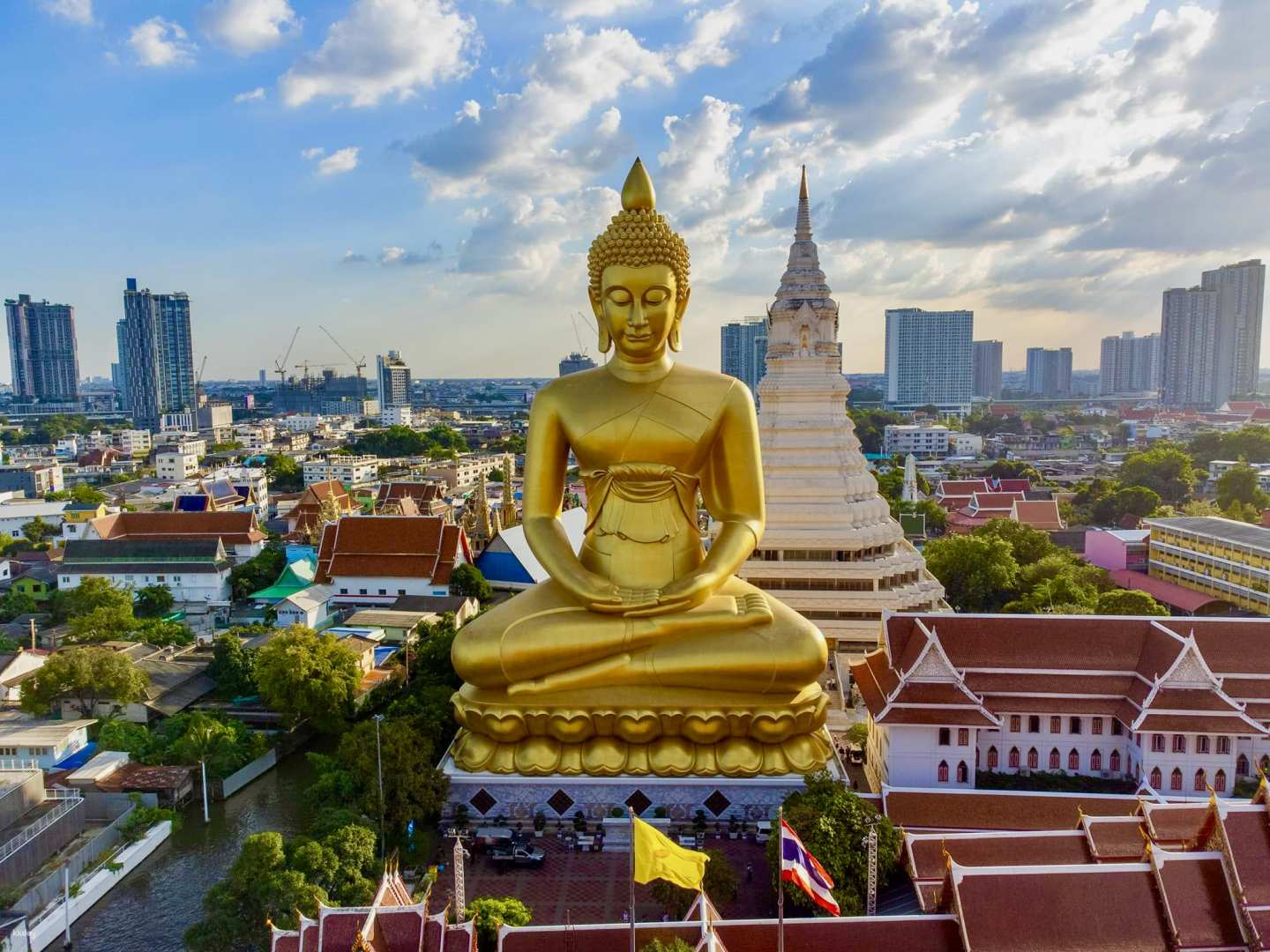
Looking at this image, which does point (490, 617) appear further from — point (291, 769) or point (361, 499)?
point (361, 499)

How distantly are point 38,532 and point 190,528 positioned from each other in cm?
1007

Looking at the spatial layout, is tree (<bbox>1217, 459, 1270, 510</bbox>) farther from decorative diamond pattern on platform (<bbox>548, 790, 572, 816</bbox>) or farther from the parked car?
the parked car

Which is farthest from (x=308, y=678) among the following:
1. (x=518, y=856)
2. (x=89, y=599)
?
(x=89, y=599)

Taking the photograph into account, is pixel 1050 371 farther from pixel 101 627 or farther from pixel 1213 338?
pixel 101 627

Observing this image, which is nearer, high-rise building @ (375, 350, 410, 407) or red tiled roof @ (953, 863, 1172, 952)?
red tiled roof @ (953, 863, 1172, 952)

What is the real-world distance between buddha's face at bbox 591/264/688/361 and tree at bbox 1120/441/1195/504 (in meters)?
43.5

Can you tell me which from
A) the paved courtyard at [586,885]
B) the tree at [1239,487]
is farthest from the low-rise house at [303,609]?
the tree at [1239,487]

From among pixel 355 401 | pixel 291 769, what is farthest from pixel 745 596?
pixel 355 401

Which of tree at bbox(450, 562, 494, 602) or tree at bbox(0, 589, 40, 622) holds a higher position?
tree at bbox(450, 562, 494, 602)

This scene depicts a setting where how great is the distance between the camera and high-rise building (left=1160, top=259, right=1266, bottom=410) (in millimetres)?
104688

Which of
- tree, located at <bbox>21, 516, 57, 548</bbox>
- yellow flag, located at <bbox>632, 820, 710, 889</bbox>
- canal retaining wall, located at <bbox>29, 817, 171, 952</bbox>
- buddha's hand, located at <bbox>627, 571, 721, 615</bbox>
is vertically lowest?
canal retaining wall, located at <bbox>29, 817, 171, 952</bbox>

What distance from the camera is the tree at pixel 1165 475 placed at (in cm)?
4606

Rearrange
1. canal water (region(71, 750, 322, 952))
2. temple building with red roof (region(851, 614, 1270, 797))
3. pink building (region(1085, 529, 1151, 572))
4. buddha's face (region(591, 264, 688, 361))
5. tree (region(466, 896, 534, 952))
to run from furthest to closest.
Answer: pink building (region(1085, 529, 1151, 572)), temple building with red roof (region(851, 614, 1270, 797)), canal water (region(71, 750, 322, 952)), buddha's face (region(591, 264, 688, 361)), tree (region(466, 896, 534, 952))

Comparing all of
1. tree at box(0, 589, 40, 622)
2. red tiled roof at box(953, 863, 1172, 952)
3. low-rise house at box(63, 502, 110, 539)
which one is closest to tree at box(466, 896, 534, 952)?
red tiled roof at box(953, 863, 1172, 952)
